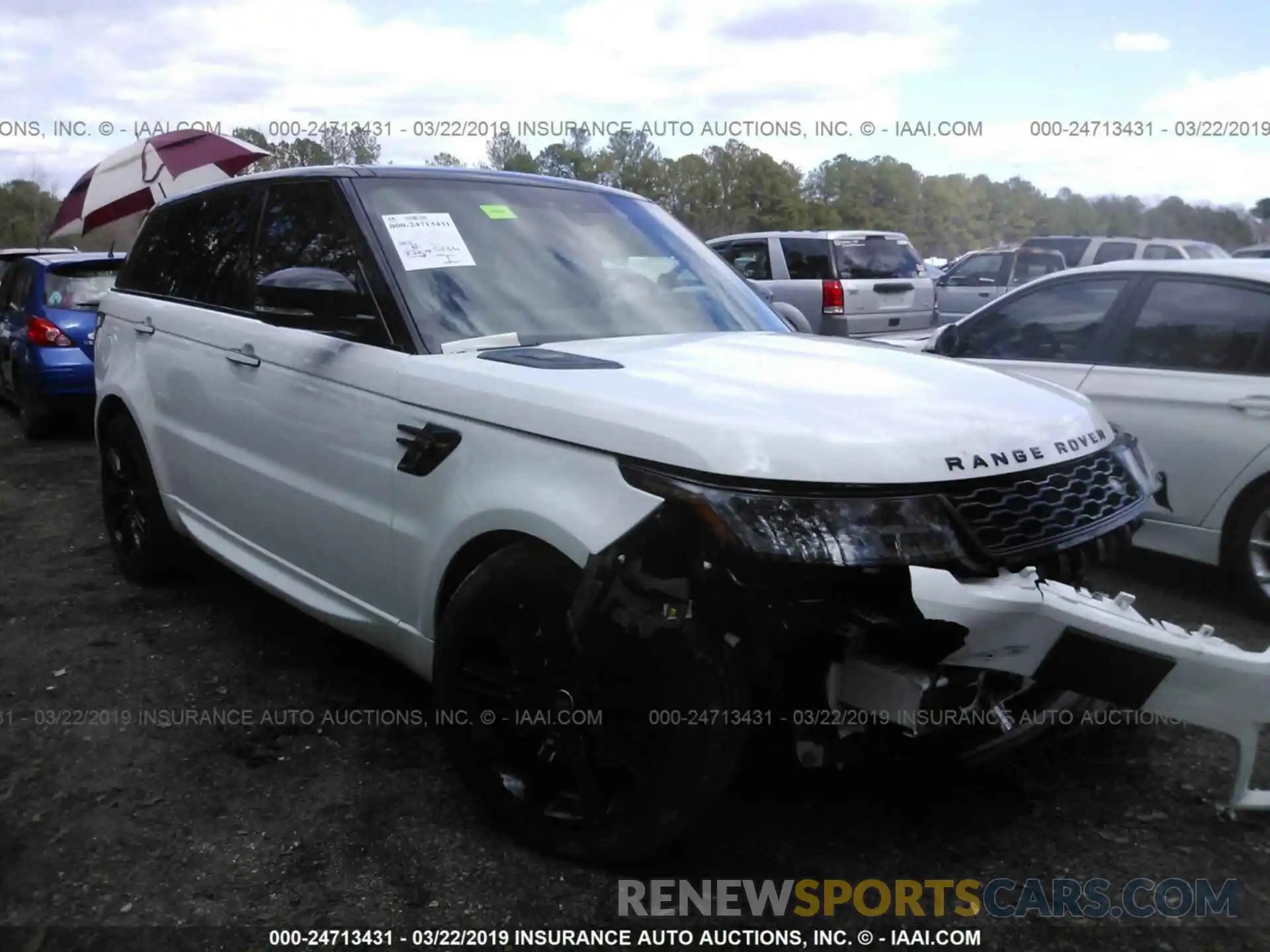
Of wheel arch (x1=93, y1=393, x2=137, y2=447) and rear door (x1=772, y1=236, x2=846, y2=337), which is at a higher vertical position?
rear door (x1=772, y1=236, x2=846, y2=337)

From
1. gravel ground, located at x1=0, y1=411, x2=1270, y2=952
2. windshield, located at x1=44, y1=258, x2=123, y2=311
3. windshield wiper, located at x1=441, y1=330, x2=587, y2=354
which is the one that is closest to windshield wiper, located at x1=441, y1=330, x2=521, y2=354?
windshield wiper, located at x1=441, y1=330, x2=587, y2=354

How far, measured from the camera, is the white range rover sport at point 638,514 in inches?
84.4

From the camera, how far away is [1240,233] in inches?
864

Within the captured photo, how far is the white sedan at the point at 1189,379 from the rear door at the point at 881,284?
Answer: 7.32 meters

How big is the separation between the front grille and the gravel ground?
0.68 m

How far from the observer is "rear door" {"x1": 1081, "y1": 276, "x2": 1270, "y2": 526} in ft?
14.4

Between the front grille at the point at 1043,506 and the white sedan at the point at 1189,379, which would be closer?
the front grille at the point at 1043,506

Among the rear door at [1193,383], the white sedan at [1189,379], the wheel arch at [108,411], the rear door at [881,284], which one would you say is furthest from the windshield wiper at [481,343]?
the rear door at [881,284]

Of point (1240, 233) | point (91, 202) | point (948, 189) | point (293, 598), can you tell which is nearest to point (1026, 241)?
point (1240, 233)

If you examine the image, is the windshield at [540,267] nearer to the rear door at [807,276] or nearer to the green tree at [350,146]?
the rear door at [807,276]

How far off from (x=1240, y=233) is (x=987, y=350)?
66.1ft

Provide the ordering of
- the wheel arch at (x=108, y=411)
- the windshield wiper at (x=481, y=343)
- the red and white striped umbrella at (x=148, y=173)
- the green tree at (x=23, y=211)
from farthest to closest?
the green tree at (x=23, y=211) → the red and white striped umbrella at (x=148, y=173) → the wheel arch at (x=108, y=411) → the windshield wiper at (x=481, y=343)

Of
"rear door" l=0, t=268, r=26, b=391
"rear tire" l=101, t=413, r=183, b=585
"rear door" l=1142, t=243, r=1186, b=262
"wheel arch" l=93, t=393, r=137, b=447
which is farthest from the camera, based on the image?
"rear door" l=1142, t=243, r=1186, b=262

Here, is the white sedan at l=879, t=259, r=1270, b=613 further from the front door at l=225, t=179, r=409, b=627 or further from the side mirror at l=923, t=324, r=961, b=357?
the front door at l=225, t=179, r=409, b=627
